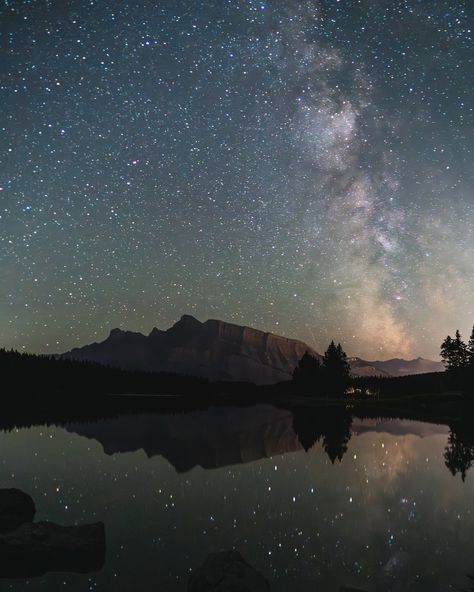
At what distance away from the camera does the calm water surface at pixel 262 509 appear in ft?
36.0

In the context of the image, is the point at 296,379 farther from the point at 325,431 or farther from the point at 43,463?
the point at 43,463

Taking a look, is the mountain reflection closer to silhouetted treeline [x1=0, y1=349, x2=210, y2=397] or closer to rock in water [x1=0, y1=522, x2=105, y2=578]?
rock in water [x1=0, y1=522, x2=105, y2=578]

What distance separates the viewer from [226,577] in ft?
29.5

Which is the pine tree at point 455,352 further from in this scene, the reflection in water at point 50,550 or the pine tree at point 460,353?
the reflection in water at point 50,550

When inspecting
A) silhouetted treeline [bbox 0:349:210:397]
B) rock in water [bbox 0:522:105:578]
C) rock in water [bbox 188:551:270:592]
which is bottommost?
silhouetted treeline [bbox 0:349:210:397]

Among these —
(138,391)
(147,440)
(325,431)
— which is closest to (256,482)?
(147,440)

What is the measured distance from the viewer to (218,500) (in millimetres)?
17656

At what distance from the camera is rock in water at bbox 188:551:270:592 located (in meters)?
8.80

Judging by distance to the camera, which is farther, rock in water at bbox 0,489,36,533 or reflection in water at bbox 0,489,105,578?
rock in water at bbox 0,489,36,533

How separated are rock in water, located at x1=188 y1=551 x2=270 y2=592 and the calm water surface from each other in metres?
1.23

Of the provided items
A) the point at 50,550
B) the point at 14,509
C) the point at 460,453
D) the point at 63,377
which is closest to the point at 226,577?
the point at 50,550

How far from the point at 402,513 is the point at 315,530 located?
4.40 m

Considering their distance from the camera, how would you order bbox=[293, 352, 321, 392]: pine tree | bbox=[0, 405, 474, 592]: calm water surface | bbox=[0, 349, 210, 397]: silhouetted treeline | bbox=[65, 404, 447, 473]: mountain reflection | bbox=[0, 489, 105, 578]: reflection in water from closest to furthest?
bbox=[0, 489, 105, 578]: reflection in water → bbox=[0, 405, 474, 592]: calm water surface → bbox=[65, 404, 447, 473]: mountain reflection → bbox=[0, 349, 210, 397]: silhouetted treeline → bbox=[293, 352, 321, 392]: pine tree

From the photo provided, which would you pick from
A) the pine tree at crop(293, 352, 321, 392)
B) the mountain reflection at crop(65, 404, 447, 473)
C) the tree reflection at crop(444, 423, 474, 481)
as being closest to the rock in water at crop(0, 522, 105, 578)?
the mountain reflection at crop(65, 404, 447, 473)
